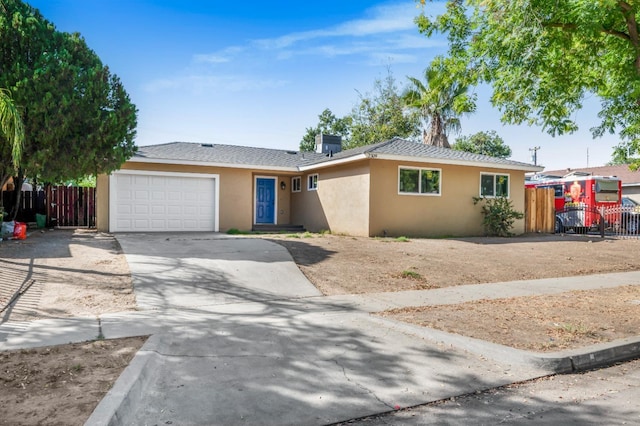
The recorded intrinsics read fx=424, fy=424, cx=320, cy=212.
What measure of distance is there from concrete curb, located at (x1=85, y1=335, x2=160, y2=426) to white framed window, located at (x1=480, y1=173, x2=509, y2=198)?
15.8 meters

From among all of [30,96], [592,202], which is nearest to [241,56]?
[30,96]

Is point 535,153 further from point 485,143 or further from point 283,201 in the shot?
point 283,201

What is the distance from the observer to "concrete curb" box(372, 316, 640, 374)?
4398 millimetres

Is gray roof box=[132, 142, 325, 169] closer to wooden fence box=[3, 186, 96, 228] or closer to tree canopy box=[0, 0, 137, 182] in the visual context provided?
tree canopy box=[0, 0, 137, 182]

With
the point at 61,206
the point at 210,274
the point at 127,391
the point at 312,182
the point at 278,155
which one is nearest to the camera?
the point at 127,391

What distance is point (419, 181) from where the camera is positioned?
16016 mm

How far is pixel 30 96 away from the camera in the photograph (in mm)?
11461

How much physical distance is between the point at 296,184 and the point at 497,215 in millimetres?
8852

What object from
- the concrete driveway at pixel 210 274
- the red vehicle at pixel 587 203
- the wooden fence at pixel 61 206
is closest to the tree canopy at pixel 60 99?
the concrete driveway at pixel 210 274

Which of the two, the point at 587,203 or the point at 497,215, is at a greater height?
the point at 587,203

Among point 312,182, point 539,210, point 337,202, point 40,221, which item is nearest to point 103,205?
point 40,221

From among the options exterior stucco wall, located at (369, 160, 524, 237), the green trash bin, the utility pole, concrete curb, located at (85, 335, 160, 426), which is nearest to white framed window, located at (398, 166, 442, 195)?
exterior stucco wall, located at (369, 160, 524, 237)

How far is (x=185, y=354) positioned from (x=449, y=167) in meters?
14.2

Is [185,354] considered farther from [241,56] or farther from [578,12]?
[241,56]
